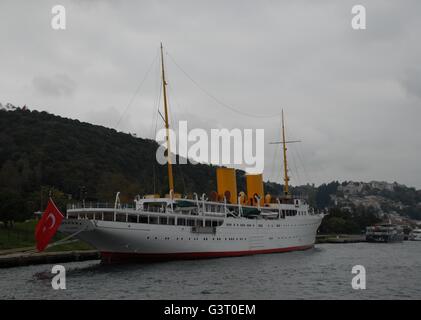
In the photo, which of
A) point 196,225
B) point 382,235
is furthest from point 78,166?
point 382,235

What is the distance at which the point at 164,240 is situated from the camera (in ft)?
160

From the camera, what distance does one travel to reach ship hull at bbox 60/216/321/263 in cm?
4522

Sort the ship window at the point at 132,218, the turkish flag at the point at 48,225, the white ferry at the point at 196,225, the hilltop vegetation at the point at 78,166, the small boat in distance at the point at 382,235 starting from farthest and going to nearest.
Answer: the small boat in distance at the point at 382,235
the hilltop vegetation at the point at 78,166
the ship window at the point at 132,218
the white ferry at the point at 196,225
the turkish flag at the point at 48,225

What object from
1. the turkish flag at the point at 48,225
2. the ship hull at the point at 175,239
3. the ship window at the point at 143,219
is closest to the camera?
the turkish flag at the point at 48,225

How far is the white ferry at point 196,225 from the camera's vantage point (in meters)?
46.1

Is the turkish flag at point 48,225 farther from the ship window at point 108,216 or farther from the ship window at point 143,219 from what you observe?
the ship window at point 143,219

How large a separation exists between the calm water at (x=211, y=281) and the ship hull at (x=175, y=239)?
2075mm

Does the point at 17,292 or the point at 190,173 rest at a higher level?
the point at 190,173

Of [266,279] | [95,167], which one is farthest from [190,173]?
[266,279]

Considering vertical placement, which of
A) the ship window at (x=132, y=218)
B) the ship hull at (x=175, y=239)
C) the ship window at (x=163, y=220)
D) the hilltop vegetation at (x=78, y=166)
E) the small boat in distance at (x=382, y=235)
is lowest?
the small boat in distance at (x=382, y=235)

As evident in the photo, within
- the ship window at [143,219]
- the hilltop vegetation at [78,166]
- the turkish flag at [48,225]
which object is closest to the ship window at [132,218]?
the ship window at [143,219]

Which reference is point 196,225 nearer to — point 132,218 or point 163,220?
point 163,220
